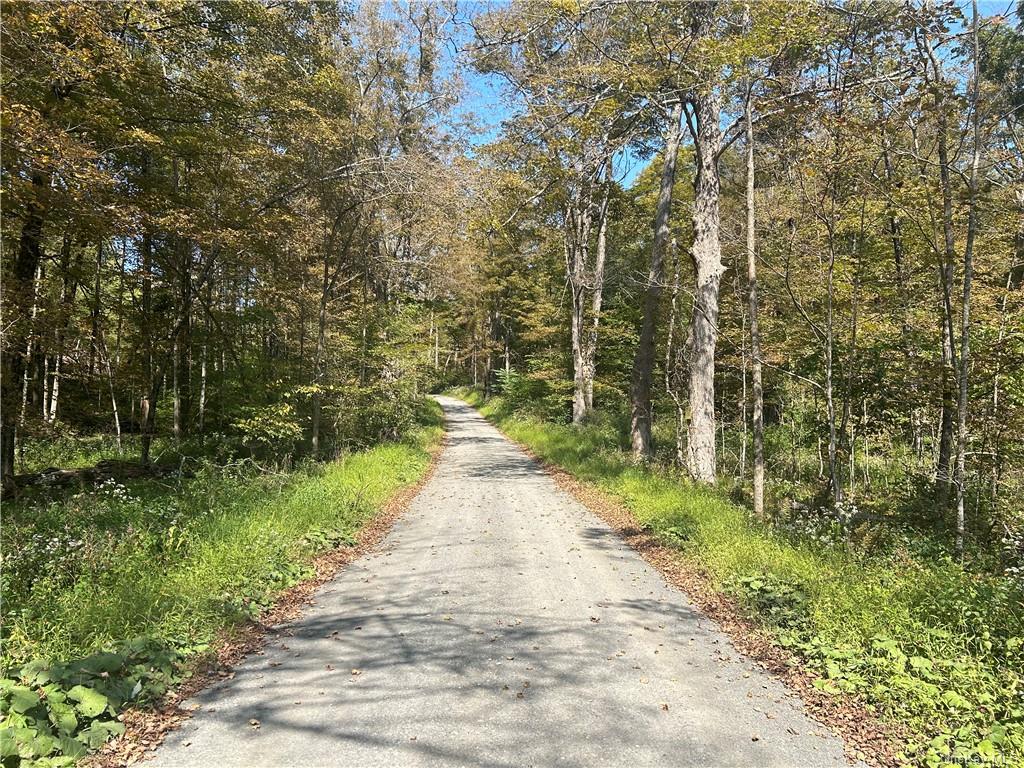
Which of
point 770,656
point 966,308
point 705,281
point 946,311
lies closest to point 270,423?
point 705,281

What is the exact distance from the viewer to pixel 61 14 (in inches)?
258

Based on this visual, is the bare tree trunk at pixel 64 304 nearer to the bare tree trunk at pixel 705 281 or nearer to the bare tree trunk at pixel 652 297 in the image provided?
the bare tree trunk at pixel 705 281

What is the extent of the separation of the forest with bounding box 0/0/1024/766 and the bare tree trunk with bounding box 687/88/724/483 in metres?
0.06

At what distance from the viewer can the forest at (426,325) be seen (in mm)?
4297

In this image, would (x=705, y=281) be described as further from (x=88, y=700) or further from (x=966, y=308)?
(x=88, y=700)

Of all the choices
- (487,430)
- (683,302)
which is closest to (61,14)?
(683,302)

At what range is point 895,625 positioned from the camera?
4.23 metres

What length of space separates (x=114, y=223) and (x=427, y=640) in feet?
24.2

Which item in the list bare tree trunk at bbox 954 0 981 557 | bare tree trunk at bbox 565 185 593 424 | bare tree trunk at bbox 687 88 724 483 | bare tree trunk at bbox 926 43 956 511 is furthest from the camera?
bare tree trunk at bbox 565 185 593 424

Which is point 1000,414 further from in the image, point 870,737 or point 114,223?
point 114,223

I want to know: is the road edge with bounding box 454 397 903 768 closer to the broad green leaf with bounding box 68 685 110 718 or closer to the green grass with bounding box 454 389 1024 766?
the green grass with bounding box 454 389 1024 766

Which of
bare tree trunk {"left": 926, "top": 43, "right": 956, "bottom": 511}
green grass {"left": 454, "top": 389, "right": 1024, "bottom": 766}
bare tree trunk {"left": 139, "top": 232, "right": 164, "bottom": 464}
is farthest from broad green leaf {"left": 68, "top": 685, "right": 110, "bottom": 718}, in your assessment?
bare tree trunk {"left": 139, "top": 232, "right": 164, "bottom": 464}

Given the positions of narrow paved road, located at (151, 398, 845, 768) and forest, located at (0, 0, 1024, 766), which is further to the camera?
forest, located at (0, 0, 1024, 766)

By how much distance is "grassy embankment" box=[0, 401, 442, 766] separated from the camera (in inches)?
121
